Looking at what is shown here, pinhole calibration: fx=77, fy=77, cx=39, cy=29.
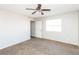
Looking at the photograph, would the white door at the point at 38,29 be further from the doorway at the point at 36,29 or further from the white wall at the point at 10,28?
the white wall at the point at 10,28

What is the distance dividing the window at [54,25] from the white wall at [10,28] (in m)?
2.21

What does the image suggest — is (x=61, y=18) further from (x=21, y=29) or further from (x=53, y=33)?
(x=21, y=29)

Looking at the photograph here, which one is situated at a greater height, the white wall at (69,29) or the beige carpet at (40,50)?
the white wall at (69,29)

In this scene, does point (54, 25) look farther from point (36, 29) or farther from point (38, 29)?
point (36, 29)

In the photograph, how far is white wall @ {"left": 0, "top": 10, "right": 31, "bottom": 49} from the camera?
3879mm

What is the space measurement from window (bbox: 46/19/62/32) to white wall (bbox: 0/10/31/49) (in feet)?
7.26

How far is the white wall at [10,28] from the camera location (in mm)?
3879

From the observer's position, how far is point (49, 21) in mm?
6434

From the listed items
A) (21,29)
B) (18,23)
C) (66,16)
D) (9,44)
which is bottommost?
(9,44)

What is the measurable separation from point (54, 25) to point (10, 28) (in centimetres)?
330

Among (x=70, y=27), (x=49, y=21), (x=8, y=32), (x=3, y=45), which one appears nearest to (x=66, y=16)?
(x=70, y=27)

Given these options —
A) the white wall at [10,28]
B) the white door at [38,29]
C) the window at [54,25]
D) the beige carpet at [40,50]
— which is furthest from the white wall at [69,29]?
the white wall at [10,28]
